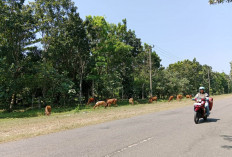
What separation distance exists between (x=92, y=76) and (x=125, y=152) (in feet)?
84.5

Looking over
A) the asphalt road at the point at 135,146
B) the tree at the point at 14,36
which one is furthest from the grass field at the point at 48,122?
the tree at the point at 14,36

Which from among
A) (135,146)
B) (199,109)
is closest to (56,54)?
(199,109)

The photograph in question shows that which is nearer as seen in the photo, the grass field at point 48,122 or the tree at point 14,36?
the grass field at point 48,122

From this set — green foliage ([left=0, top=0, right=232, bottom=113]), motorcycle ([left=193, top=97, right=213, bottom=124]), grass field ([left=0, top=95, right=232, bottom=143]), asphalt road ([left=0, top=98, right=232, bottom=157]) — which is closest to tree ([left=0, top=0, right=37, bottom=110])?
green foliage ([left=0, top=0, right=232, bottom=113])

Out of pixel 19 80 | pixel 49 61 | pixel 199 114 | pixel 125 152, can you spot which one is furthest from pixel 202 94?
pixel 49 61

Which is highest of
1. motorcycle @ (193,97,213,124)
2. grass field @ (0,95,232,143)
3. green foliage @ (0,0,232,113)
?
green foliage @ (0,0,232,113)

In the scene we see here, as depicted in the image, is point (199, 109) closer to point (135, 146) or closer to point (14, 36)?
point (135, 146)

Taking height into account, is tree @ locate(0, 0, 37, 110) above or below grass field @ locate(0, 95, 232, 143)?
above

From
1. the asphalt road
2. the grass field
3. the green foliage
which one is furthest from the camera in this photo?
the green foliage

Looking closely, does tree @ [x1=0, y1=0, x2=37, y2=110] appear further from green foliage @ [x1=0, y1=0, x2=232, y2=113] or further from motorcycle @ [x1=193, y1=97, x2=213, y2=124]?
motorcycle @ [x1=193, y1=97, x2=213, y2=124]

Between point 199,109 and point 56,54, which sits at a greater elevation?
point 56,54

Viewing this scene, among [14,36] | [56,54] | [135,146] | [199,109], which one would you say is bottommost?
[135,146]

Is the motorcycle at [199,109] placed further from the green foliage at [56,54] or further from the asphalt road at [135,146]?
the green foliage at [56,54]

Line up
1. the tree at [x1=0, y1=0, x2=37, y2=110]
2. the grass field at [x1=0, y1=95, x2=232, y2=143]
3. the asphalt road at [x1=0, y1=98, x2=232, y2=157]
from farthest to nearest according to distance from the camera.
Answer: the tree at [x1=0, y1=0, x2=37, y2=110]
the grass field at [x1=0, y1=95, x2=232, y2=143]
the asphalt road at [x1=0, y1=98, x2=232, y2=157]
